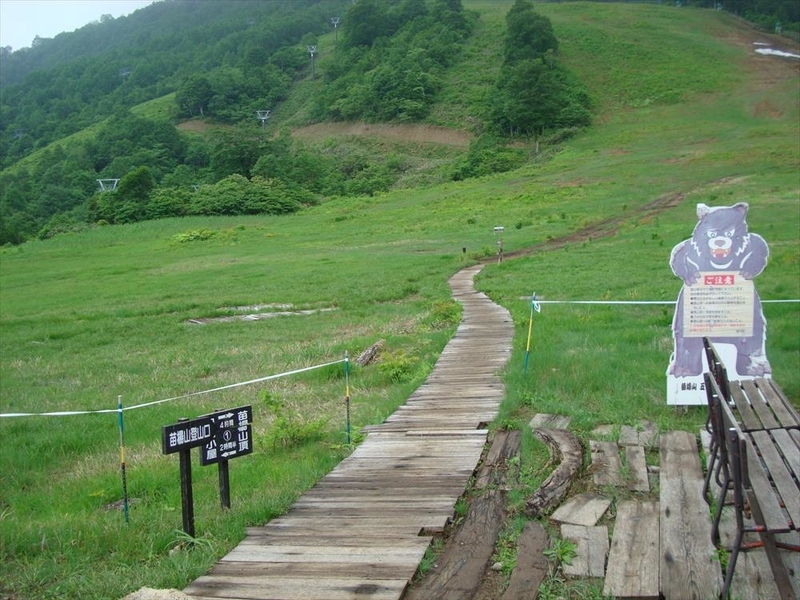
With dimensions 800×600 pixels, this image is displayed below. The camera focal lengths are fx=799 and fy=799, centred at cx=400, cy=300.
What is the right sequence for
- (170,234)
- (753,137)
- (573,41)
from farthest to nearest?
(573,41) → (753,137) → (170,234)

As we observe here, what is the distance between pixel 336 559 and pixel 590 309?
1090cm

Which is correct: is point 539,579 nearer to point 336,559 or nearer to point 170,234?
point 336,559

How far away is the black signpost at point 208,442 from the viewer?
5551mm

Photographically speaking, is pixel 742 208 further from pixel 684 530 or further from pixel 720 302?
pixel 684 530

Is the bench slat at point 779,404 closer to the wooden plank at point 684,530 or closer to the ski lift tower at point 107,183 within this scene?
the wooden plank at point 684,530

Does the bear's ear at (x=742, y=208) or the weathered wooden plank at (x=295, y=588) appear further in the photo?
the bear's ear at (x=742, y=208)

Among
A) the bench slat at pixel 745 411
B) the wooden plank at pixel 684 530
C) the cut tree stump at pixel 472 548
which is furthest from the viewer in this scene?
the bench slat at pixel 745 411

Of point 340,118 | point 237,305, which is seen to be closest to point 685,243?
point 237,305

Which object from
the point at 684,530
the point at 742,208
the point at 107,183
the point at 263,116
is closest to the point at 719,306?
the point at 742,208

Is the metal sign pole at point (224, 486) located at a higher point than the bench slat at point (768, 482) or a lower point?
lower

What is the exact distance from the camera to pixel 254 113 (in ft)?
406

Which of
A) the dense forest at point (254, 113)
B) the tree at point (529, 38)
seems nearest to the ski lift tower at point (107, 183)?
the dense forest at point (254, 113)

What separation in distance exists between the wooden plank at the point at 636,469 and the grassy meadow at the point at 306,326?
0.73 m

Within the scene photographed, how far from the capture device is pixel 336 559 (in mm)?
4965
